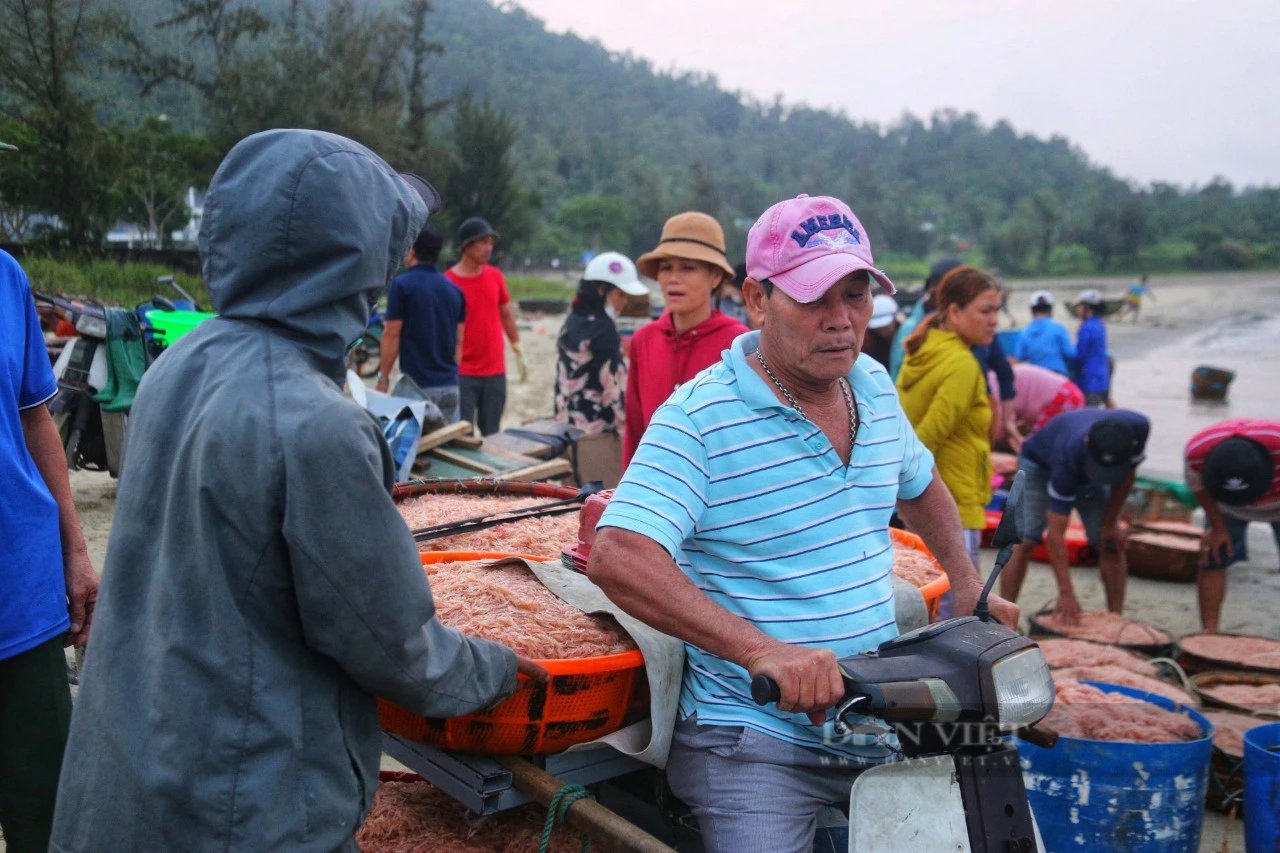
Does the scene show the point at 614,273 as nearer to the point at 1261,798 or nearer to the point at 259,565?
the point at 1261,798

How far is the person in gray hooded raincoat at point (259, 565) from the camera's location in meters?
1.45

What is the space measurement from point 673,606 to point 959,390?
138 inches

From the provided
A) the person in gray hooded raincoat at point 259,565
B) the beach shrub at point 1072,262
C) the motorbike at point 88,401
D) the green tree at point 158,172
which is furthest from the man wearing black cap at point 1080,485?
the beach shrub at point 1072,262

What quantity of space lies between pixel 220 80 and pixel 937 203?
109187mm

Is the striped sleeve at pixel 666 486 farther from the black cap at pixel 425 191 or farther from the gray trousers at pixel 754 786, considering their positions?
the black cap at pixel 425 191

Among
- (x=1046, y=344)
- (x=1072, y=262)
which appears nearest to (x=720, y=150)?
(x=1072, y=262)

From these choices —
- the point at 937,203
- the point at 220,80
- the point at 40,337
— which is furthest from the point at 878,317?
the point at 937,203

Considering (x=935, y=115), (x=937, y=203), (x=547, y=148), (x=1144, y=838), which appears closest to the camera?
(x=1144, y=838)

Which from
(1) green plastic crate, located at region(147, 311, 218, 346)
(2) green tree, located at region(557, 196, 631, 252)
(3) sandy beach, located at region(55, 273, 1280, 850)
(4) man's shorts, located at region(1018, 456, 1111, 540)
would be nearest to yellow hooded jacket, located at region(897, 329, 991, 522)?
(4) man's shorts, located at region(1018, 456, 1111, 540)

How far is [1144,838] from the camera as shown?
3322 mm

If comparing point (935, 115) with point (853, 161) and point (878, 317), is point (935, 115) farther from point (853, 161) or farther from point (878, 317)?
Result: point (878, 317)

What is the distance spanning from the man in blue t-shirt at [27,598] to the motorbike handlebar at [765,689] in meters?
1.67

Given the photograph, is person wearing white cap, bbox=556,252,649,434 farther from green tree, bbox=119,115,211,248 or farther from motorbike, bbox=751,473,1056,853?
green tree, bbox=119,115,211,248

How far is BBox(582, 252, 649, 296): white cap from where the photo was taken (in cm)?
648
